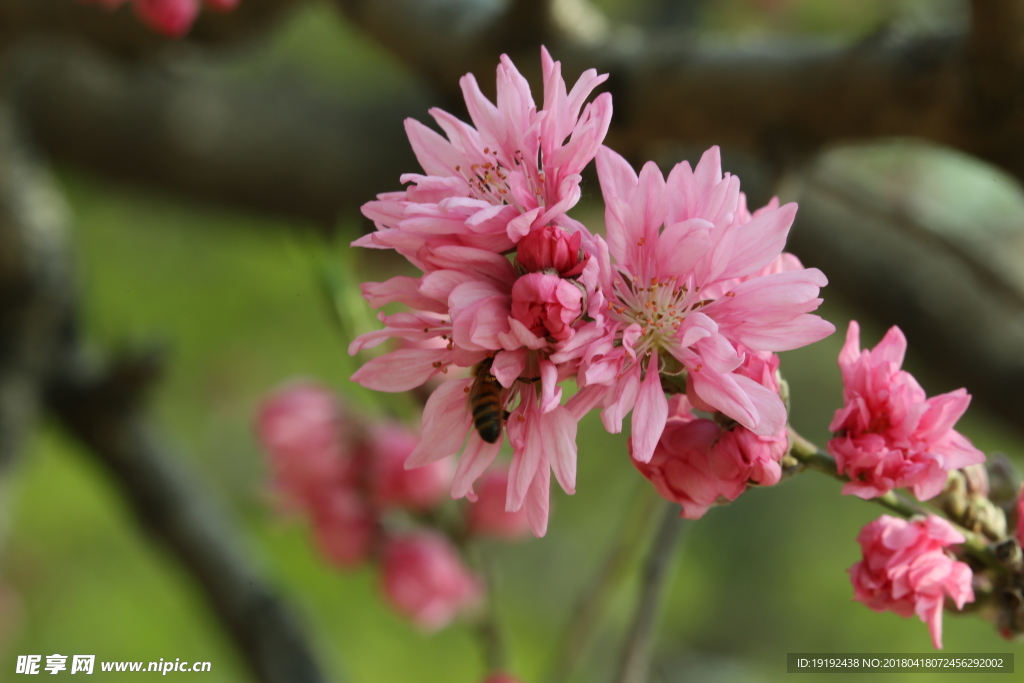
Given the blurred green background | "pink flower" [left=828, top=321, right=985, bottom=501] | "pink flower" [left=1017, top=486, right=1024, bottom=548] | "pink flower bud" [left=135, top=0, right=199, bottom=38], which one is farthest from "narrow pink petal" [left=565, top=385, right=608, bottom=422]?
the blurred green background

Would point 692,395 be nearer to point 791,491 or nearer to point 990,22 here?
point 990,22

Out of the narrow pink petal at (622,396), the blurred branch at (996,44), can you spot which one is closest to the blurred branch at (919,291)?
the blurred branch at (996,44)

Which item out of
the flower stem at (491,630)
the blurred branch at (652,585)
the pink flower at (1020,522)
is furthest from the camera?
the flower stem at (491,630)

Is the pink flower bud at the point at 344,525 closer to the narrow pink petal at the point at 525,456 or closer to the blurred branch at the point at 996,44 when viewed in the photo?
the narrow pink petal at the point at 525,456

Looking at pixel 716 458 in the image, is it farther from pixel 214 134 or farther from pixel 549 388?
pixel 214 134

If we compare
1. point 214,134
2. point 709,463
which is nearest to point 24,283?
point 214,134

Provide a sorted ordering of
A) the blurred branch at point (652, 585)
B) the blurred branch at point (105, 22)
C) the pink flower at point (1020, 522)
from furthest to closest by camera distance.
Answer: the blurred branch at point (105, 22) → the blurred branch at point (652, 585) → the pink flower at point (1020, 522)

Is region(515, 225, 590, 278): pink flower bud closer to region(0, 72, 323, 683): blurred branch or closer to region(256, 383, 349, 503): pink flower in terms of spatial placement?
region(256, 383, 349, 503): pink flower
